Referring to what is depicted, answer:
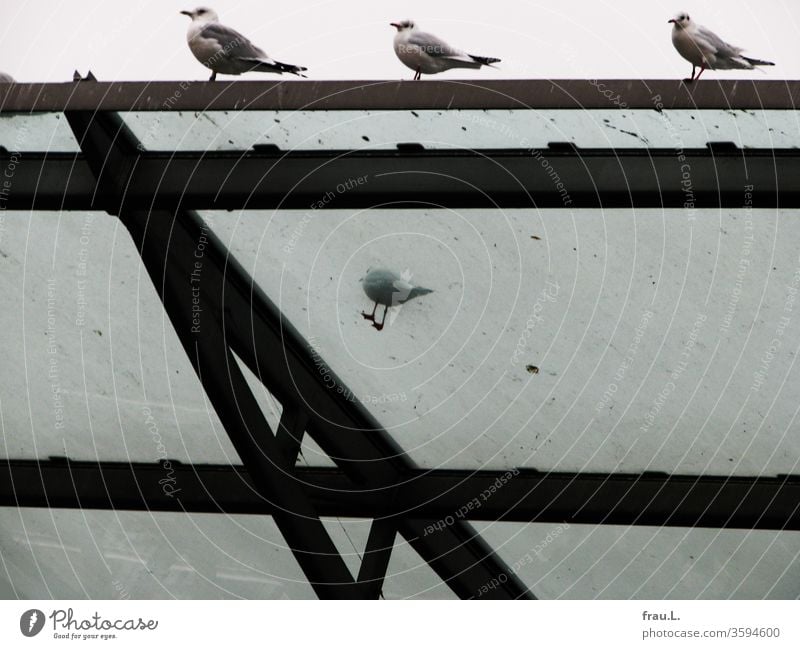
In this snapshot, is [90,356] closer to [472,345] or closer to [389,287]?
[389,287]

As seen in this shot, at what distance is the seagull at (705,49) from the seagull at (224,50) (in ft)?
3.16

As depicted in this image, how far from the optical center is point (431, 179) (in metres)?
2.51

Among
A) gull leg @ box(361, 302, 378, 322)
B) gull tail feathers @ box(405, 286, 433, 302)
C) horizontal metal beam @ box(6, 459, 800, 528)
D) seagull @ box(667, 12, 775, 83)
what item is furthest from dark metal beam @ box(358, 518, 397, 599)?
seagull @ box(667, 12, 775, 83)

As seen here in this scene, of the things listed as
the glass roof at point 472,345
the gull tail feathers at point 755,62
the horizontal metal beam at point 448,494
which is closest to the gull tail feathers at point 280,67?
the glass roof at point 472,345

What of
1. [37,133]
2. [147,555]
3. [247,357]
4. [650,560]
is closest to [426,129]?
[247,357]

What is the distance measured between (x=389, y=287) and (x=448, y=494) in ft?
2.68

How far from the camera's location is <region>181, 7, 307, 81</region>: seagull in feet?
8.79

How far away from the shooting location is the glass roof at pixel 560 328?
9.22 ft

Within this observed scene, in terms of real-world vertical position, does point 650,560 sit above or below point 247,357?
below

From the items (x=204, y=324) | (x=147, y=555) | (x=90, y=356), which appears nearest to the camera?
(x=204, y=324)

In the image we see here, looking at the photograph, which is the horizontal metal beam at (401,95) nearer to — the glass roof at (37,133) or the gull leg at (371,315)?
the glass roof at (37,133)

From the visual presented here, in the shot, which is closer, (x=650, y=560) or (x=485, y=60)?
(x=485, y=60)

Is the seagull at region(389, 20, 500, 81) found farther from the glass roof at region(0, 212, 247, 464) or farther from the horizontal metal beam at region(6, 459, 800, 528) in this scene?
the horizontal metal beam at region(6, 459, 800, 528)

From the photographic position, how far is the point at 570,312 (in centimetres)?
300
